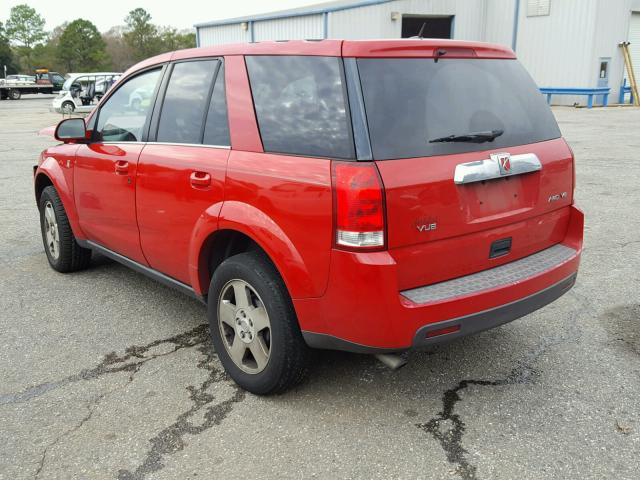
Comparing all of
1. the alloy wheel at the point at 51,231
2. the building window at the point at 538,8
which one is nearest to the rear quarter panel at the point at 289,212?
the alloy wheel at the point at 51,231

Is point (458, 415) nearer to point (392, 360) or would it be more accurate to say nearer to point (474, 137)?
point (392, 360)

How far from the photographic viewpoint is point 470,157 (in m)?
2.90

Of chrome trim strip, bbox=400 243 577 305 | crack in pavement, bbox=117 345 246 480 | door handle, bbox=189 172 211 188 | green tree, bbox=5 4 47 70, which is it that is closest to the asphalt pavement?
crack in pavement, bbox=117 345 246 480

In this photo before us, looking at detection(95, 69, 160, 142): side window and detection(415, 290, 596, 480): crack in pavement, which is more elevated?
detection(95, 69, 160, 142): side window

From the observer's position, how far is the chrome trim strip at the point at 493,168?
2836mm

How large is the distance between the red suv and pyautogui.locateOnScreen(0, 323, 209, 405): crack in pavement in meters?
0.47

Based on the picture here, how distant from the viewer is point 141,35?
103312 mm

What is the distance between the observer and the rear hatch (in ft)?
8.87

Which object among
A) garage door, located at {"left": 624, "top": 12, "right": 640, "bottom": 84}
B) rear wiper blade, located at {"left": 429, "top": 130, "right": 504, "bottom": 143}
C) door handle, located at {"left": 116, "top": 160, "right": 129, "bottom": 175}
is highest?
garage door, located at {"left": 624, "top": 12, "right": 640, "bottom": 84}

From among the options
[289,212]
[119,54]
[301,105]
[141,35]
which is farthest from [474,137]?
[119,54]

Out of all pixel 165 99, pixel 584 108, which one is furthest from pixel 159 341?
pixel 584 108

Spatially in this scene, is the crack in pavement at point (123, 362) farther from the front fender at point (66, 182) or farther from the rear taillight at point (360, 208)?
the rear taillight at point (360, 208)

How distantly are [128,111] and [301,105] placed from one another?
1926mm

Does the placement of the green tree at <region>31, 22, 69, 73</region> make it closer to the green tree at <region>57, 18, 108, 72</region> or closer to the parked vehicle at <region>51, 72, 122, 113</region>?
the green tree at <region>57, 18, 108, 72</region>
